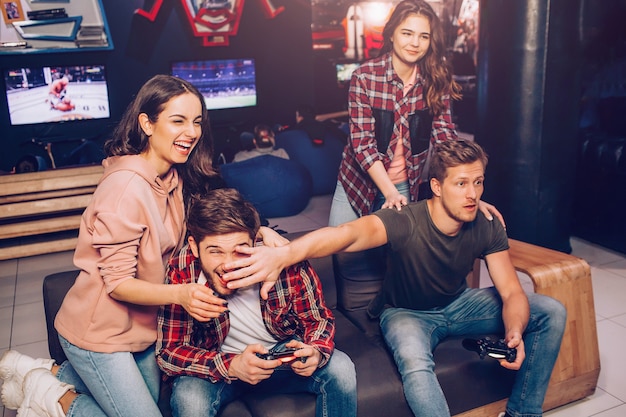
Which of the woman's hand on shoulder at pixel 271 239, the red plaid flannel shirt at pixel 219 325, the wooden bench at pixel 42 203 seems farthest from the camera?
the wooden bench at pixel 42 203

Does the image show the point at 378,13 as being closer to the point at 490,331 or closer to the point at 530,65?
the point at 530,65

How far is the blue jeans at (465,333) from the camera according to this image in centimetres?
221

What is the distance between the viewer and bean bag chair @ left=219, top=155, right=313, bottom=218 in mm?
5910

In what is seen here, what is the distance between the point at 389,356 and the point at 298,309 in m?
0.52

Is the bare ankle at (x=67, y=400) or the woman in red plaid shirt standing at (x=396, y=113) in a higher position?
the woman in red plaid shirt standing at (x=396, y=113)

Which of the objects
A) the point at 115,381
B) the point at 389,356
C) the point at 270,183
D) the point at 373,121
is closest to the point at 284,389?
the point at 389,356

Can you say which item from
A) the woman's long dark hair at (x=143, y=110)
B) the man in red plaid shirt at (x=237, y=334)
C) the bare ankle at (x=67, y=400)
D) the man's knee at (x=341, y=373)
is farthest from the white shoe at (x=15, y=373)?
the man's knee at (x=341, y=373)

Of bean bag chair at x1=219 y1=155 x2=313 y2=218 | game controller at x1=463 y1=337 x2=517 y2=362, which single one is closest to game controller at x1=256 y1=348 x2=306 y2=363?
game controller at x1=463 y1=337 x2=517 y2=362

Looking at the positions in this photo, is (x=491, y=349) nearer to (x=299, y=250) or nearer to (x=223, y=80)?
(x=299, y=250)

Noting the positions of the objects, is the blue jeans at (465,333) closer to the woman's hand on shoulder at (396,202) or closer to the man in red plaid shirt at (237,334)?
the man in red plaid shirt at (237,334)

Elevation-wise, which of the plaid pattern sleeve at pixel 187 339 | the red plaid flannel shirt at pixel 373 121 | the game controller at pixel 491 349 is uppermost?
the red plaid flannel shirt at pixel 373 121

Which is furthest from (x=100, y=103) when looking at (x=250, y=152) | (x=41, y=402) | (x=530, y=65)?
(x=41, y=402)

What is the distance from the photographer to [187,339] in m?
2.12

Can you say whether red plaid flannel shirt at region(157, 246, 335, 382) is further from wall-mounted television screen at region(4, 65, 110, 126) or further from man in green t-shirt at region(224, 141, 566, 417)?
wall-mounted television screen at region(4, 65, 110, 126)
